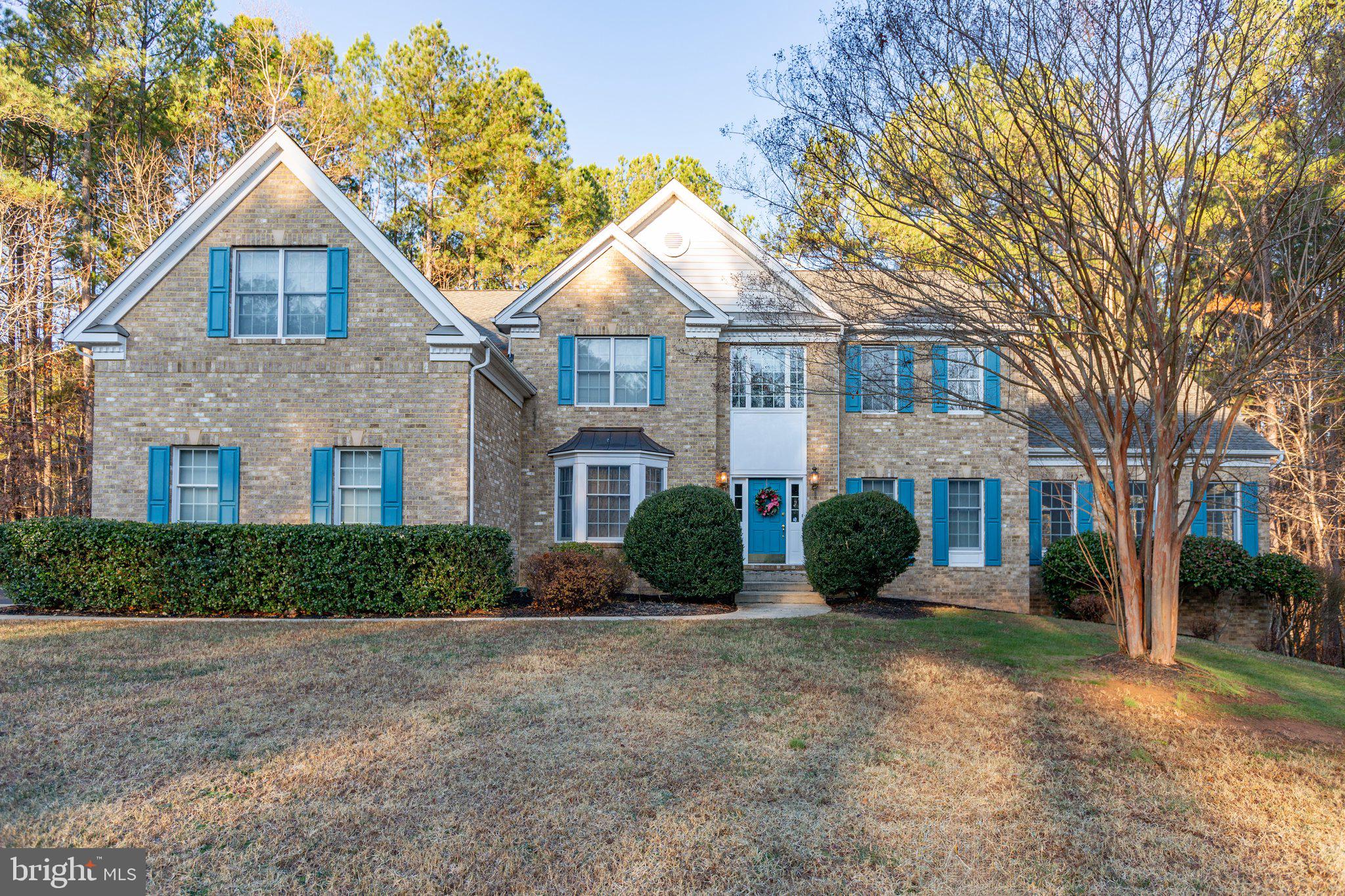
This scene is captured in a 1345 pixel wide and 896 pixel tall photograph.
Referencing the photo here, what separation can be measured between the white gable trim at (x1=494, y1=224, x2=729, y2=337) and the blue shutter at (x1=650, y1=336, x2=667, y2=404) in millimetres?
914

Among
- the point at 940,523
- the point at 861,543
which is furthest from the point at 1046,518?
the point at 861,543

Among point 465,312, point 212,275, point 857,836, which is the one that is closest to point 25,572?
point 212,275

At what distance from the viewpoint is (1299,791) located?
5395 millimetres

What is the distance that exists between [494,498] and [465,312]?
680 cm

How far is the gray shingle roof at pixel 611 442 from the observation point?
15914 mm

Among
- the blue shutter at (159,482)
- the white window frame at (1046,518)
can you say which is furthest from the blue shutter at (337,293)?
the white window frame at (1046,518)

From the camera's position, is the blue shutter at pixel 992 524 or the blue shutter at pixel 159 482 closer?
the blue shutter at pixel 159 482

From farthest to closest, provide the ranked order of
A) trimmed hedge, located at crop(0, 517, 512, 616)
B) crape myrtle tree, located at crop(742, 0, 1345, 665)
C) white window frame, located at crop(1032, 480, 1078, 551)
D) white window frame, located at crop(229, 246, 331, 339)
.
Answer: white window frame, located at crop(1032, 480, 1078, 551) → white window frame, located at crop(229, 246, 331, 339) → trimmed hedge, located at crop(0, 517, 512, 616) → crape myrtle tree, located at crop(742, 0, 1345, 665)

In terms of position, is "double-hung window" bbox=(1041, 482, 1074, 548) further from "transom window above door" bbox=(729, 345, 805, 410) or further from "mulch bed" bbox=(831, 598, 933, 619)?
"transom window above door" bbox=(729, 345, 805, 410)

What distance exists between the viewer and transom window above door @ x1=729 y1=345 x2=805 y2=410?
1731 centimetres

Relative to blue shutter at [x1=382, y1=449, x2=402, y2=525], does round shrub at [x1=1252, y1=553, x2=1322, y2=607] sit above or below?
below

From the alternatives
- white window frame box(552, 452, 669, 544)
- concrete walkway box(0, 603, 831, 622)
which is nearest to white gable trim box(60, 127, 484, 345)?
white window frame box(552, 452, 669, 544)

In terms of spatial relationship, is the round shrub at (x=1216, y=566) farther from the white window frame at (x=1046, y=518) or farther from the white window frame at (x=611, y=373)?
the white window frame at (x=611, y=373)

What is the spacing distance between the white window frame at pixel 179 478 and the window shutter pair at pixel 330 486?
166cm
